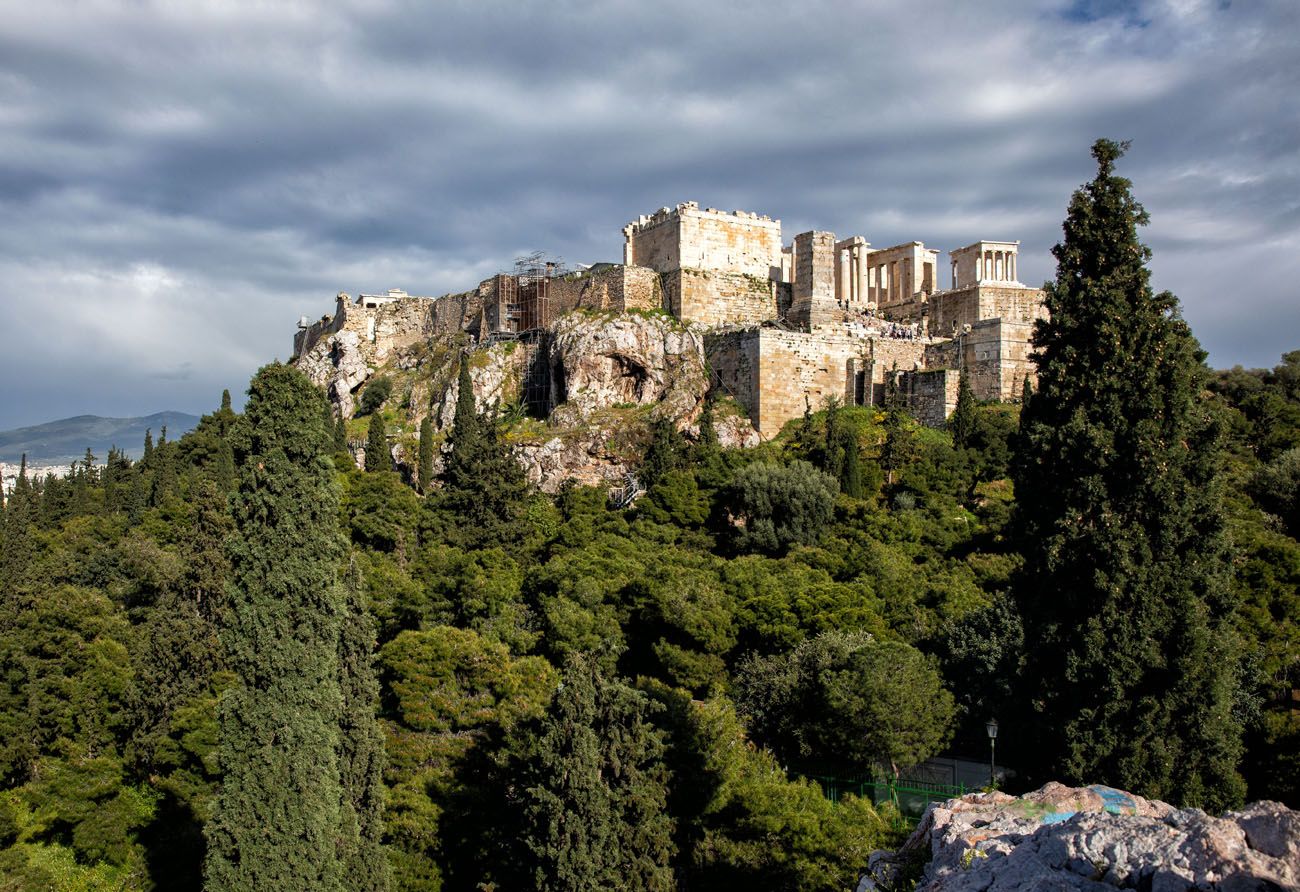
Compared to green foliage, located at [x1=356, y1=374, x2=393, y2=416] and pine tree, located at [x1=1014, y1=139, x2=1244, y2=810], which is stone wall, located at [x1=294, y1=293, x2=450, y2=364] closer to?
green foliage, located at [x1=356, y1=374, x2=393, y2=416]

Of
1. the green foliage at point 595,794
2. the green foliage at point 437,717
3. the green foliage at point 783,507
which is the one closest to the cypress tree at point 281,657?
the green foliage at point 595,794

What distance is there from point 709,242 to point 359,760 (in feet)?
101

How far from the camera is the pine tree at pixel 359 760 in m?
14.6

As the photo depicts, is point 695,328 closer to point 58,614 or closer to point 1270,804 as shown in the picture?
point 58,614

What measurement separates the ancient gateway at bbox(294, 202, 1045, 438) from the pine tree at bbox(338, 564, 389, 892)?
22.1 meters

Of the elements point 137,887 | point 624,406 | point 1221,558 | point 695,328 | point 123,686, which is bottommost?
point 137,887

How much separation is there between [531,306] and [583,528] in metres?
18.9

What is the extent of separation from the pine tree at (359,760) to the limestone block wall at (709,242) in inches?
1087

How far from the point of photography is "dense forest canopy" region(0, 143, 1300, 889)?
423 inches

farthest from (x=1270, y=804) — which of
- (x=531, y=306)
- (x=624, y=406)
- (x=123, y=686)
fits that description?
(x=531, y=306)

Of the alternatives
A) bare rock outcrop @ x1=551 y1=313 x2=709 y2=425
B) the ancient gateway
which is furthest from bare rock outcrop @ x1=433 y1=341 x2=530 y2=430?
bare rock outcrop @ x1=551 y1=313 x2=709 y2=425

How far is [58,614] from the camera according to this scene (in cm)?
2633

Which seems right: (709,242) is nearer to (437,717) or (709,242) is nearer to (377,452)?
(377,452)

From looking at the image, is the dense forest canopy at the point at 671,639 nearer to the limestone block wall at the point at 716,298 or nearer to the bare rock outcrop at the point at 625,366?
the bare rock outcrop at the point at 625,366
